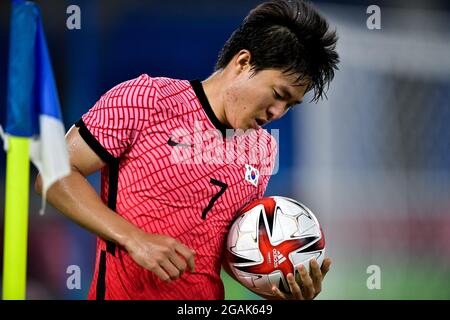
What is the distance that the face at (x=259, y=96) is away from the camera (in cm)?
147

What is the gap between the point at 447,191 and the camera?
315 centimetres

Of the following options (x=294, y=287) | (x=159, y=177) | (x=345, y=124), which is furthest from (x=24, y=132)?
(x=345, y=124)

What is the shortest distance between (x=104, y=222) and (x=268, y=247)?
0.41 m

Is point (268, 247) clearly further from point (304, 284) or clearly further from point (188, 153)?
point (188, 153)

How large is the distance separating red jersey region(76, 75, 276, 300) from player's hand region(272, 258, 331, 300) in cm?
17

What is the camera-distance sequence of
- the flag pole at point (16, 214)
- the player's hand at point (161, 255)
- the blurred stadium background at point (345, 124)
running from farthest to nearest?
the blurred stadium background at point (345, 124), the player's hand at point (161, 255), the flag pole at point (16, 214)

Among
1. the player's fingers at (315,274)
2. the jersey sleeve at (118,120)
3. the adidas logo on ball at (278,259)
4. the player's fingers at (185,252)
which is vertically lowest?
the player's fingers at (315,274)

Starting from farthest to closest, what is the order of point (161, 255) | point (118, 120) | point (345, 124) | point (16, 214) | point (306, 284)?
point (345, 124) < point (306, 284) < point (118, 120) < point (161, 255) < point (16, 214)

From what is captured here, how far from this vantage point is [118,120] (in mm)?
1372

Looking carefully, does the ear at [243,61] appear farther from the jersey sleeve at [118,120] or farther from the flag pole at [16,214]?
the flag pole at [16,214]

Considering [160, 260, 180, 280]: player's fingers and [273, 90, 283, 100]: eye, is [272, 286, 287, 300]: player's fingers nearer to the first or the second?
[160, 260, 180, 280]: player's fingers

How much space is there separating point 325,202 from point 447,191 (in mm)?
646

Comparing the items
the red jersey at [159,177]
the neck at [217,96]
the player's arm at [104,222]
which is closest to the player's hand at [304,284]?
the red jersey at [159,177]

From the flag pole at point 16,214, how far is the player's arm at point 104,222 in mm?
381
